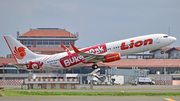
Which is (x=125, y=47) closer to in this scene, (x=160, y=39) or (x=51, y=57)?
(x=160, y=39)

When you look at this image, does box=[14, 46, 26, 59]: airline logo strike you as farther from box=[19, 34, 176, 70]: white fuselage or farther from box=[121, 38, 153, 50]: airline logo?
box=[121, 38, 153, 50]: airline logo

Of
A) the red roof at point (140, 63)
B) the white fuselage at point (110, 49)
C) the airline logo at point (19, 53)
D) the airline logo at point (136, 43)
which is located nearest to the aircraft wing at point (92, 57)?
the white fuselage at point (110, 49)

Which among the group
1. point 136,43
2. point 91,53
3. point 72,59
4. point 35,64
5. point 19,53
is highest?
point 136,43

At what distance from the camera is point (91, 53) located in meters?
68.7

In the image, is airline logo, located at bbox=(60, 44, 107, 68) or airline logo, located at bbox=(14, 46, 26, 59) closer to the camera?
airline logo, located at bbox=(60, 44, 107, 68)

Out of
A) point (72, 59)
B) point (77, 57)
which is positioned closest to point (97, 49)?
point (77, 57)

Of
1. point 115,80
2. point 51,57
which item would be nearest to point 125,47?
point 51,57

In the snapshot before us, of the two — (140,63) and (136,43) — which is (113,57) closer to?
(136,43)

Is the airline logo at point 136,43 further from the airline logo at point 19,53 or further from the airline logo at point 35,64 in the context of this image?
the airline logo at point 19,53

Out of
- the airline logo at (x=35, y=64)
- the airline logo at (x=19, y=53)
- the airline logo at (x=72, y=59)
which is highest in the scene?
the airline logo at (x=19, y=53)

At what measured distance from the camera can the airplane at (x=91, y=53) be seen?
214 ft

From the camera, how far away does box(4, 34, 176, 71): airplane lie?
65375mm

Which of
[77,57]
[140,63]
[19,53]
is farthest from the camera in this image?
[140,63]

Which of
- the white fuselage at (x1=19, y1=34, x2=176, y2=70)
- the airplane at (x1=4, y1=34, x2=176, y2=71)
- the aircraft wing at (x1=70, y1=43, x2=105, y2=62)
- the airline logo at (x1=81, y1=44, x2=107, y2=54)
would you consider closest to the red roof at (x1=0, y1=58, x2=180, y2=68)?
the airplane at (x1=4, y1=34, x2=176, y2=71)
